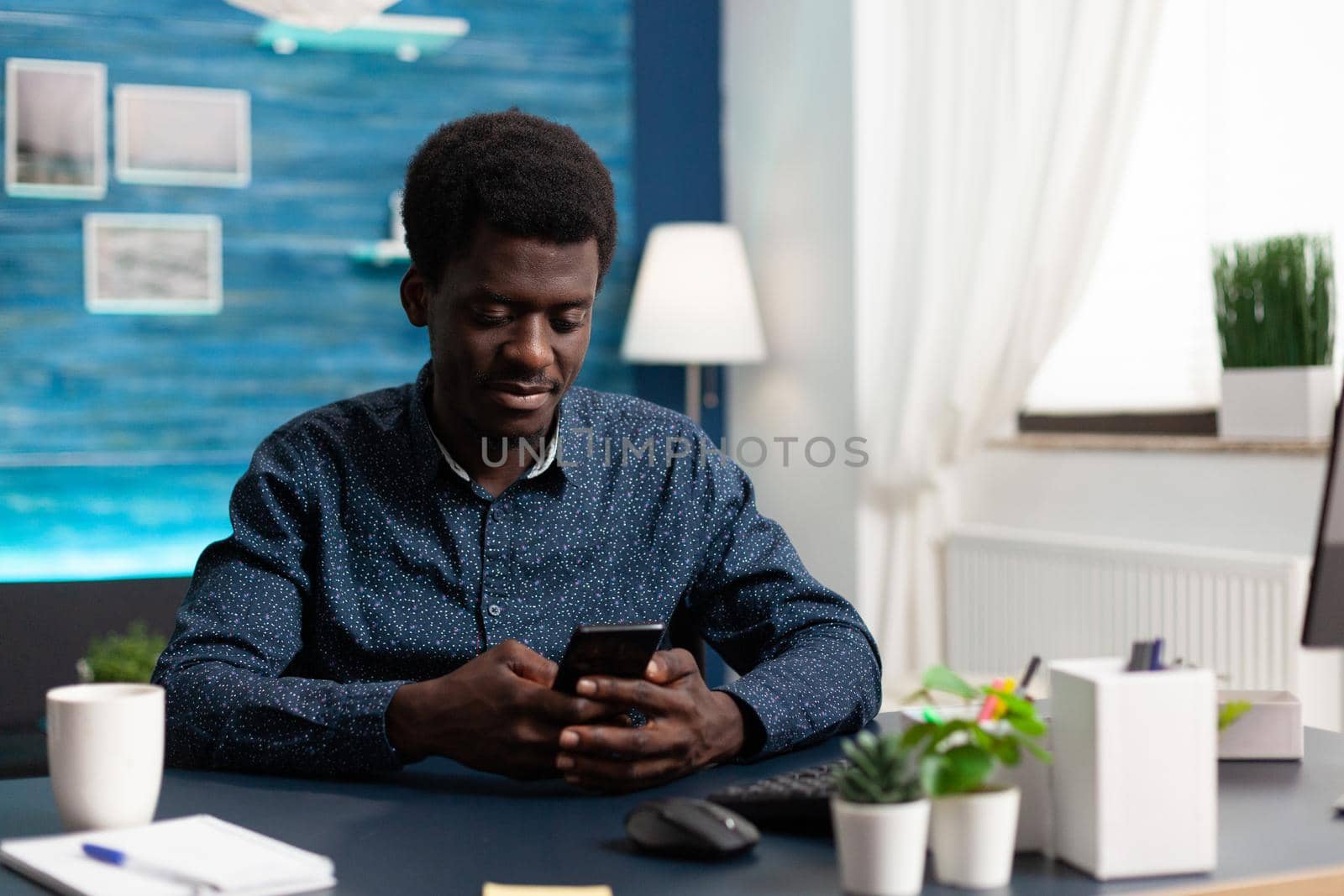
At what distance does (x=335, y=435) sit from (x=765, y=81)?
3.05 metres

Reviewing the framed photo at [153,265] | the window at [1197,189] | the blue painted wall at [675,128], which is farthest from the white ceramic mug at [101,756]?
the blue painted wall at [675,128]

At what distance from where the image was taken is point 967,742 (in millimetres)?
914

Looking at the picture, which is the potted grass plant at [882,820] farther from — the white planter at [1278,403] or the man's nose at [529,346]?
the white planter at [1278,403]

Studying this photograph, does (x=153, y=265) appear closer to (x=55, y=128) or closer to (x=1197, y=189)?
(x=55, y=128)

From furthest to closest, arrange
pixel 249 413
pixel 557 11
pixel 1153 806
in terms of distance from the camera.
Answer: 1. pixel 557 11
2. pixel 249 413
3. pixel 1153 806

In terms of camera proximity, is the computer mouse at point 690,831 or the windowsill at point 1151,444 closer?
the computer mouse at point 690,831

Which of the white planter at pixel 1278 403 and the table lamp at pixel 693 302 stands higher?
the table lamp at pixel 693 302

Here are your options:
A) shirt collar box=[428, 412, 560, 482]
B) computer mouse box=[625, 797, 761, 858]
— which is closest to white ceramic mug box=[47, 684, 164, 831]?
computer mouse box=[625, 797, 761, 858]

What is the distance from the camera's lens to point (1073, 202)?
3.32 meters

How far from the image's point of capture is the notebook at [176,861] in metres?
0.92

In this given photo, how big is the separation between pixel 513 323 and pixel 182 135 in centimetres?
283

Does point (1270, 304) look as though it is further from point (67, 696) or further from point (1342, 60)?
point (67, 696)

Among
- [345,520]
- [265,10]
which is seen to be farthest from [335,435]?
[265,10]

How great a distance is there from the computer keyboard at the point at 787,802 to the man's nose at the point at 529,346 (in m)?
0.58
